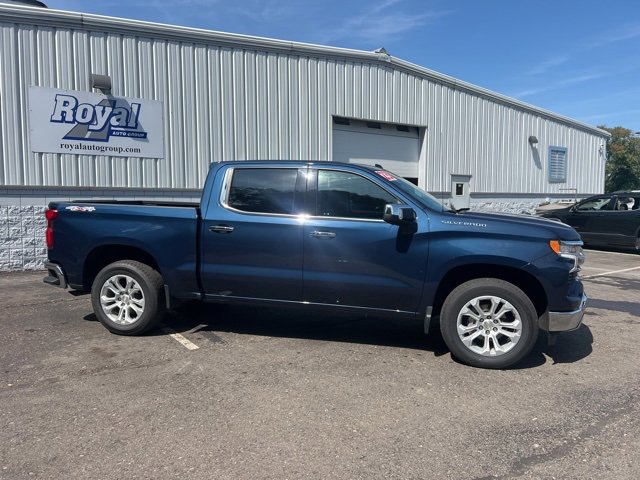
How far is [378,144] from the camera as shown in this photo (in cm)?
1480

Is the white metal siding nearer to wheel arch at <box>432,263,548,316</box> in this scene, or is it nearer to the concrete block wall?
the concrete block wall

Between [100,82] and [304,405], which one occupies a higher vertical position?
[100,82]

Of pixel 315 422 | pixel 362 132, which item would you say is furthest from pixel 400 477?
pixel 362 132

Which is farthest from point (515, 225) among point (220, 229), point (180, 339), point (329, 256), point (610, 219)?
point (610, 219)

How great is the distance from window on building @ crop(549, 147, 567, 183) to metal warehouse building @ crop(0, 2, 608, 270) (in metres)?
6.24

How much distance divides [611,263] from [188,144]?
1012 cm

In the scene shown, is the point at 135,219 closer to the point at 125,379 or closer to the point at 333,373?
the point at 125,379

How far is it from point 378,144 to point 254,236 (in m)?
10.3

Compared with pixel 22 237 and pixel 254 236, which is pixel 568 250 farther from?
pixel 22 237

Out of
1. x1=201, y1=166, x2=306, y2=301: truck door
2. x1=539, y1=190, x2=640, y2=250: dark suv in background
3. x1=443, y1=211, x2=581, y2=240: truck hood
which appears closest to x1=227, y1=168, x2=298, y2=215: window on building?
x1=201, y1=166, x2=306, y2=301: truck door

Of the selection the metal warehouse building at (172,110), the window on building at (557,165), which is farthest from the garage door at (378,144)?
the window on building at (557,165)

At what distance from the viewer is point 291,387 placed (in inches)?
168

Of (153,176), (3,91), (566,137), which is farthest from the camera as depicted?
(566,137)

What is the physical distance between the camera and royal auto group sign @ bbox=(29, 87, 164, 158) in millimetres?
9883
